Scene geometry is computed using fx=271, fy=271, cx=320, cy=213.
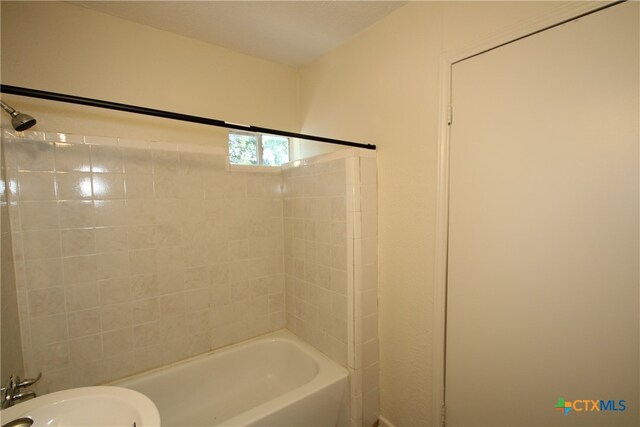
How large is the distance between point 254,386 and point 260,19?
7.71 feet

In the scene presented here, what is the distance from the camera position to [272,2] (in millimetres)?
1419

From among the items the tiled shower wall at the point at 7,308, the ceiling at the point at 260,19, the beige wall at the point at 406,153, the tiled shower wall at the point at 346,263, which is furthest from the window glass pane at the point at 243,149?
the tiled shower wall at the point at 7,308

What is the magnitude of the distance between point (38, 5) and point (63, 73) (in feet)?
1.08

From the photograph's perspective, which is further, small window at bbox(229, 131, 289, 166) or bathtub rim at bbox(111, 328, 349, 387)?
small window at bbox(229, 131, 289, 166)

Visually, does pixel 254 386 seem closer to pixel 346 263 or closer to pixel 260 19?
pixel 346 263

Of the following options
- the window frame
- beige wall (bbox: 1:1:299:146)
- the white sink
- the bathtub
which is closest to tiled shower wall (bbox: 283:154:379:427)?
the bathtub

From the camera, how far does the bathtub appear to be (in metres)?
1.40

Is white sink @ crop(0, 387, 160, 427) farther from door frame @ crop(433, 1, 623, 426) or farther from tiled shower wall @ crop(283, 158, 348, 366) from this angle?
door frame @ crop(433, 1, 623, 426)

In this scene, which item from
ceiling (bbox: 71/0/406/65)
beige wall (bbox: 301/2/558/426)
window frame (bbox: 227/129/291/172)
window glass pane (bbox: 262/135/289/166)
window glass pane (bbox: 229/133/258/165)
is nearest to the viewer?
beige wall (bbox: 301/2/558/426)

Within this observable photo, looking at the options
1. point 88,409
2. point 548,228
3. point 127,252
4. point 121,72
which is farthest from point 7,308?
point 548,228

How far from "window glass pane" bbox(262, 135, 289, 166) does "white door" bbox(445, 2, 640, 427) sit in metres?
1.41

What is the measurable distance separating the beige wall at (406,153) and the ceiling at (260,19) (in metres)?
0.14

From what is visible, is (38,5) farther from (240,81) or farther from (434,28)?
(434,28)

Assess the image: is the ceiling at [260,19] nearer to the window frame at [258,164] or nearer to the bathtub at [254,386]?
the window frame at [258,164]
